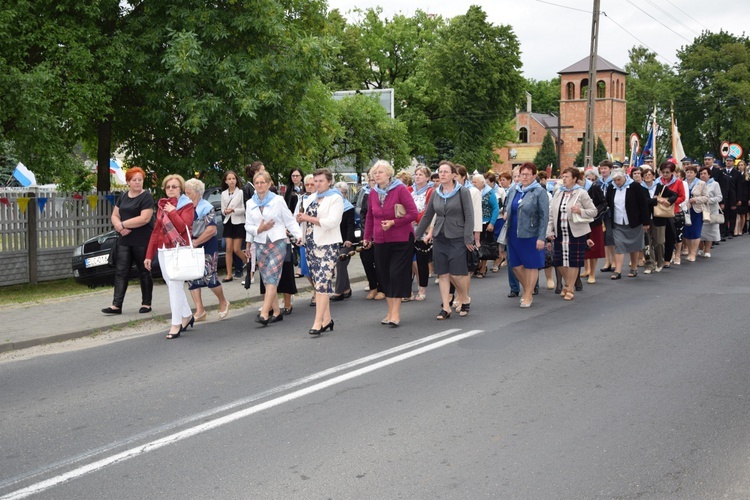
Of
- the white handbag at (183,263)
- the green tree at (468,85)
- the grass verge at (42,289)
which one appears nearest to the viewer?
the white handbag at (183,263)

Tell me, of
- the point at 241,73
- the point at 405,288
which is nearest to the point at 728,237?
the point at 241,73

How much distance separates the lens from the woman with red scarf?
389 inches

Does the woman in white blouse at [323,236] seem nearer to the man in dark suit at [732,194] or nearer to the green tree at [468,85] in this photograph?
the man in dark suit at [732,194]

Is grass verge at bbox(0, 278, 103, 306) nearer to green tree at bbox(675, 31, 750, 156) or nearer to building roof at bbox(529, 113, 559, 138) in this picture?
green tree at bbox(675, 31, 750, 156)

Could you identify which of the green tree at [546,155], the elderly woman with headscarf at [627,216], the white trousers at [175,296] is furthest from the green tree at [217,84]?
the green tree at [546,155]

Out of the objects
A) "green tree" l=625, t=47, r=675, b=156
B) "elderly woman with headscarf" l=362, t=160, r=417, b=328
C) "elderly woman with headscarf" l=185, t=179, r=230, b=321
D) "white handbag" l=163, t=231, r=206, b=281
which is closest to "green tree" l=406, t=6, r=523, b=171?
"green tree" l=625, t=47, r=675, b=156

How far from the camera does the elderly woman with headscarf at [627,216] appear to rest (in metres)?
15.0

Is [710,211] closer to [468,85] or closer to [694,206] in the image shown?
[694,206]

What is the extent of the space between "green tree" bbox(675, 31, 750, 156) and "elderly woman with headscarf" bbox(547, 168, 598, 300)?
235ft

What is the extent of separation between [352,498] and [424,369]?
324 cm

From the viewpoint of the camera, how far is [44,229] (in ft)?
55.2

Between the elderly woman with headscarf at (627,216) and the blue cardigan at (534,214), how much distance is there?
148 inches

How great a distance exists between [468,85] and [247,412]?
190 feet

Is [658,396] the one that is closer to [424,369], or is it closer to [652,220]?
[424,369]
